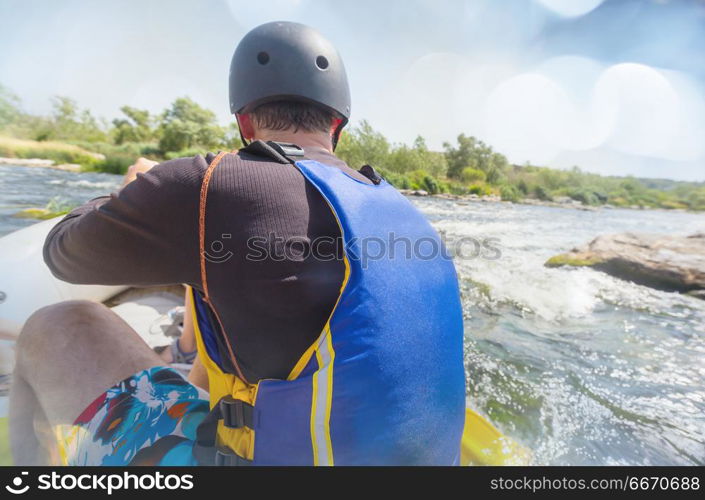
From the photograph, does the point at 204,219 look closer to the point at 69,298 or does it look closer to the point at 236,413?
the point at 236,413

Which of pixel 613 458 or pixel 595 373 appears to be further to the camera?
pixel 595 373

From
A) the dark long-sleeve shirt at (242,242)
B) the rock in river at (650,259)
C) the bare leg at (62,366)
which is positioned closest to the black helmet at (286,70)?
the dark long-sleeve shirt at (242,242)

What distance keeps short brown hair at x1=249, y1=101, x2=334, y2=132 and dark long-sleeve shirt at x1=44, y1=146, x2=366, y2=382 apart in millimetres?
412

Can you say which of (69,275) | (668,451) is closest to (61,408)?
(69,275)

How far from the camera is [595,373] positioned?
2855mm

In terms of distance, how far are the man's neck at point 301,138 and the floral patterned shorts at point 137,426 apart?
879 millimetres

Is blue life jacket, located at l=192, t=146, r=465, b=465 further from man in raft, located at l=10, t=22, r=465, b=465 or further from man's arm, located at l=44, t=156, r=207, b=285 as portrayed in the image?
man's arm, located at l=44, t=156, r=207, b=285

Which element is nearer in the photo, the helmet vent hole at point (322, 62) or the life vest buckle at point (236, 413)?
the life vest buckle at point (236, 413)

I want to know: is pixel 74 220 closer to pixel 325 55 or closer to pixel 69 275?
pixel 69 275

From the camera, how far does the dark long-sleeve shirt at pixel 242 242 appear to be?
0.77m

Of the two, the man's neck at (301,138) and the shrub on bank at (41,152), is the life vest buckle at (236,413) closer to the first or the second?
the man's neck at (301,138)

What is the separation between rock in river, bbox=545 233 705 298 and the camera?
17.8 feet
